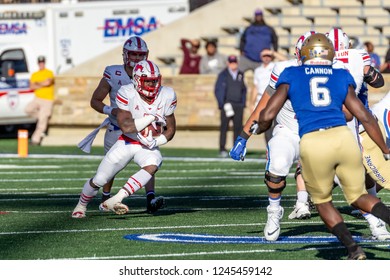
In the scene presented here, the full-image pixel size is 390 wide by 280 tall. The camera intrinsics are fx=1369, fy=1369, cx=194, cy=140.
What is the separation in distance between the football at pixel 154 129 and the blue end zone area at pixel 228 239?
1.51 metres

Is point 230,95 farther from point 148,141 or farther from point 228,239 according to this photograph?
point 228,239

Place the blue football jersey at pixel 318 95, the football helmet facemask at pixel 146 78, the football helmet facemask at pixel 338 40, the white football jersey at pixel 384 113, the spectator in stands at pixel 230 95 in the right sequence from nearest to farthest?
the blue football jersey at pixel 318 95 < the football helmet facemask at pixel 338 40 < the football helmet facemask at pixel 146 78 < the white football jersey at pixel 384 113 < the spectator in stands at pixel 230 95

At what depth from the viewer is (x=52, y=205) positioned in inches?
554

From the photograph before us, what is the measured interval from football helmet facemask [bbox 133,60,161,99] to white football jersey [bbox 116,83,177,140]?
9 cm

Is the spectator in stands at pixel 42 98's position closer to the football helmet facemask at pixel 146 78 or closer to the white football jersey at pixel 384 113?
the football helmet facemask at pixel 146 78

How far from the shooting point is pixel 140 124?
12.4 metres

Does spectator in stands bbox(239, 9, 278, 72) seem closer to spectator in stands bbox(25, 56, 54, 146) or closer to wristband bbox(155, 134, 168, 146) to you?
spectator in stands bbox(25, 56, 54, 146)

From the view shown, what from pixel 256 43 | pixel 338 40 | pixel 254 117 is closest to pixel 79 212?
pixel 254 117

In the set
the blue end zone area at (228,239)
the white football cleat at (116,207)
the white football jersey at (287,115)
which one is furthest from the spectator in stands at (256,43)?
the blue end zone area at (228,239)

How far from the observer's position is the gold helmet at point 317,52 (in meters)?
9.60

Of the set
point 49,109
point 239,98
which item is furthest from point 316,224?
point 49,109

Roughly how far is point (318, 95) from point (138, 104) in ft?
11.0

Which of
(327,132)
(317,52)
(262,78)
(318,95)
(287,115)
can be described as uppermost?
(317,52)
